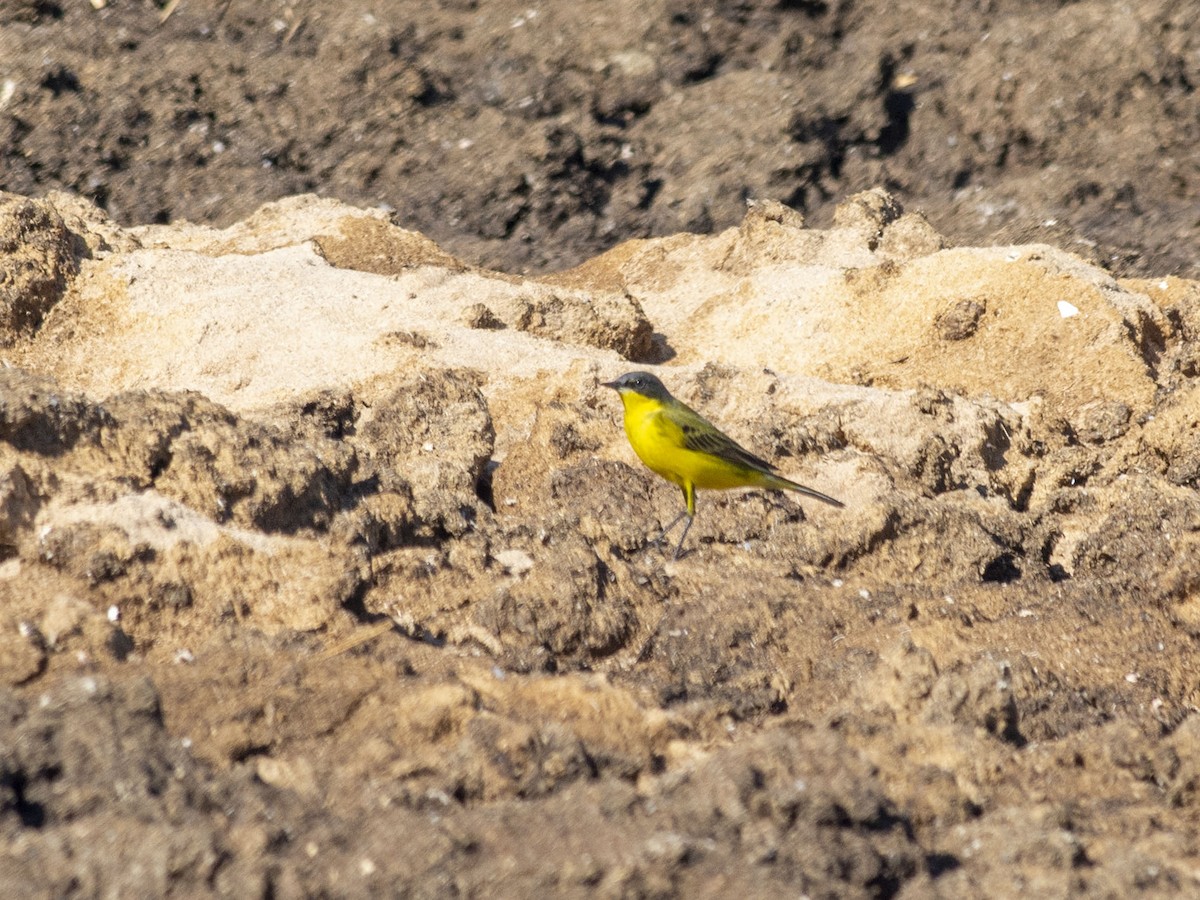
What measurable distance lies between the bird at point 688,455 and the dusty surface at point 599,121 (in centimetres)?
480

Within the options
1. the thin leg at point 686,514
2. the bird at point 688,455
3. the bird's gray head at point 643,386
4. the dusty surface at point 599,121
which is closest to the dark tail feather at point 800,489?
the bird at point 688,455

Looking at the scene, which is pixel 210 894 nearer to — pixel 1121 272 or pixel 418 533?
pixel 418 533

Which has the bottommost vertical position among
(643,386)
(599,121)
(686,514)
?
(599,121)

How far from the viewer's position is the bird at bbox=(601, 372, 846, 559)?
535cm

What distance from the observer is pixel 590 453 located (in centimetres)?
593

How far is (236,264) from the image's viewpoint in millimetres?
7527

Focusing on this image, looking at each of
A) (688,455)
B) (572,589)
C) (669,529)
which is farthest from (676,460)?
(572,589)

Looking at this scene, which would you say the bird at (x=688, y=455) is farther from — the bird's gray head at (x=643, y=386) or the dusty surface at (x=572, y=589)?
the dusty surface at (x=572, y=589)

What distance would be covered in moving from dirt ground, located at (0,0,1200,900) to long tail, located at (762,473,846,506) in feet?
0.31

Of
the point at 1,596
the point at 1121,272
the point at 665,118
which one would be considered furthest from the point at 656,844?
the point at 665,118

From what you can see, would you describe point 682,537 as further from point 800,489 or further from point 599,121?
point 599,121

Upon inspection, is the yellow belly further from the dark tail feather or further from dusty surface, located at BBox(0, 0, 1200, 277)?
dusty surface, located at BBox(0, 0, 1200, 277)

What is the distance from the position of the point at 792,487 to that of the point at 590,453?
0.95 metres

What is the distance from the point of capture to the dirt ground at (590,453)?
3.25 meters
